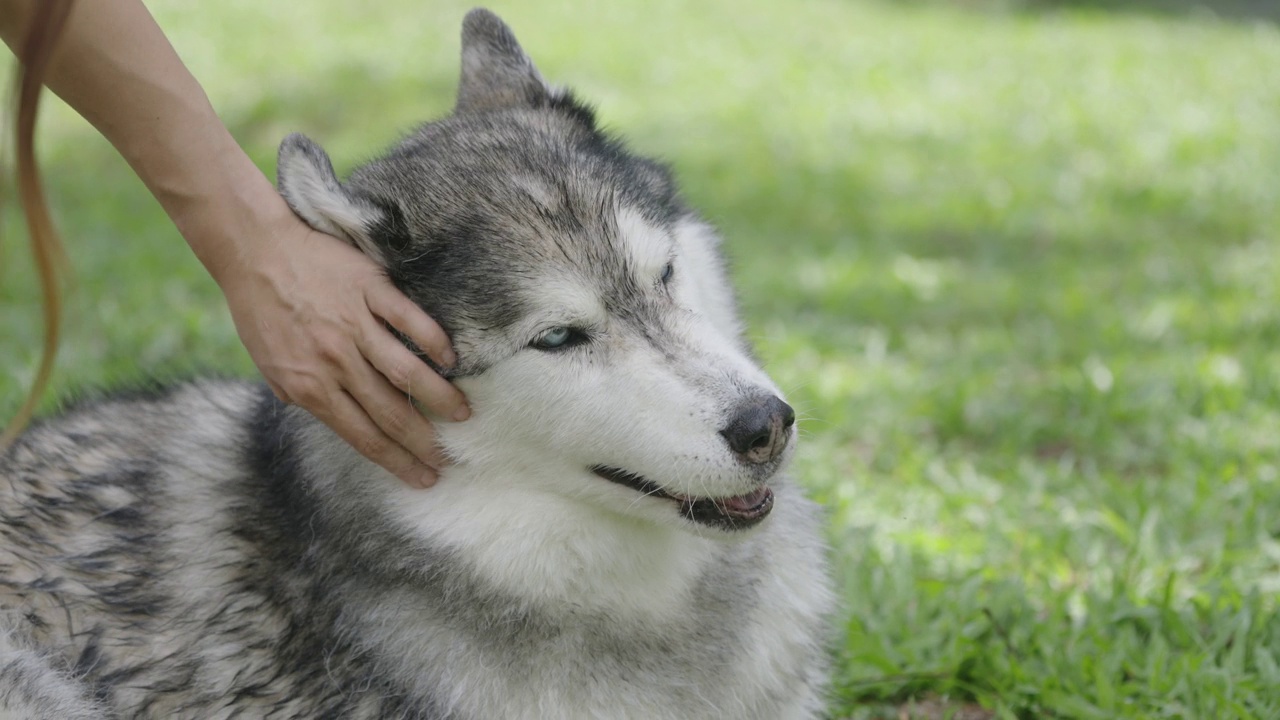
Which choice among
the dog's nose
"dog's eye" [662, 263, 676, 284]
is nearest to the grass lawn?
"dog's eye" [662, 263, 676, 284]

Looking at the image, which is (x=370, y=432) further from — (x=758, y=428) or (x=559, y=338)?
(x=758, y=428)

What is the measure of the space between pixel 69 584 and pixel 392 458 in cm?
94

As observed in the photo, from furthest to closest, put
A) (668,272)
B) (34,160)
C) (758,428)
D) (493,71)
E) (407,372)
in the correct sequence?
1. (493,71)
2. (668,272)
3. (407,372)
4. (758,428)
5. (34,160)

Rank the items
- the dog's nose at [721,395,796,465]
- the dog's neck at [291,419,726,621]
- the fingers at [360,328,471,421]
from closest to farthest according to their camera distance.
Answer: the dog's nose at [721,395,796,465]
the fingers at [360,328,471,421]
the dog's neck at [291,419,726,621]

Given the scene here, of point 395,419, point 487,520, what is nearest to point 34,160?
point 395,419

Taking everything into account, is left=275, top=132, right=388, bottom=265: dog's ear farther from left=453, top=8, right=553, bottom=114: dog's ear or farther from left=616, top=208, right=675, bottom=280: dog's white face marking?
left=453, top=8, right=553, bottom=114: dog's ear

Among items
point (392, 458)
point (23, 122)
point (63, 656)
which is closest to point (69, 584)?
point (63, 656)

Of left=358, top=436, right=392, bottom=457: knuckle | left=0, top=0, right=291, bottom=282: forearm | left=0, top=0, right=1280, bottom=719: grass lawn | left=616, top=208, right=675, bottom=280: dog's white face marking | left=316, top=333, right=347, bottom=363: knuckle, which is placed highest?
left=0, top=0, right=291, bottom=282: forearm

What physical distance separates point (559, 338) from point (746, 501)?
57cm

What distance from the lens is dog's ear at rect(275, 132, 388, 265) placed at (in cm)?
278

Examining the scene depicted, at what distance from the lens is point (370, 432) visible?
9.21ft

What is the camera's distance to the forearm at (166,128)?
277cm

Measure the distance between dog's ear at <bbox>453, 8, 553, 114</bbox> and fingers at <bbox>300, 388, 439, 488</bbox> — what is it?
41.0 inches

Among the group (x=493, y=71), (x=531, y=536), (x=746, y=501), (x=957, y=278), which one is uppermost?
(x=493, y=71)
